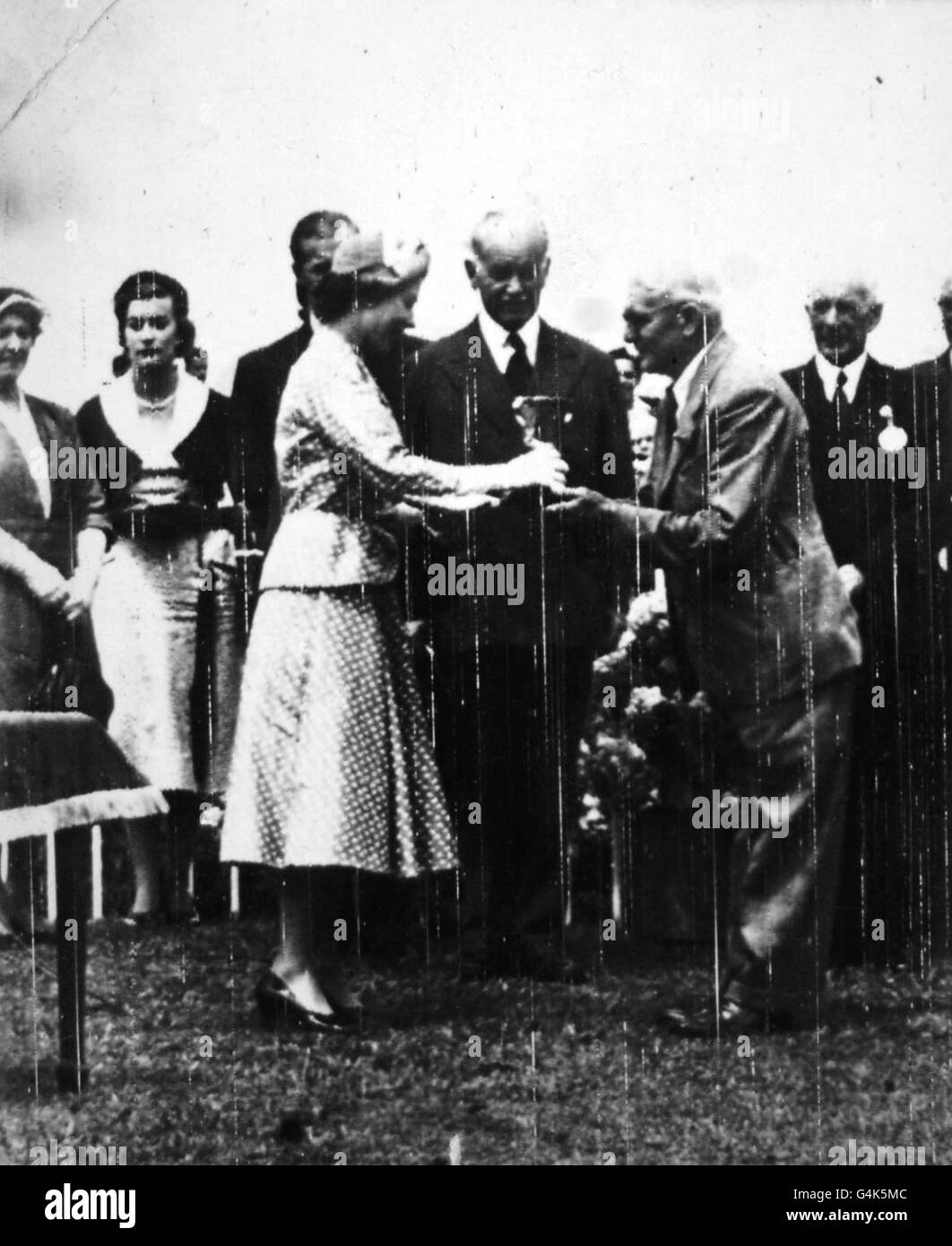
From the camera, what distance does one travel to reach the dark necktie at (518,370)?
13.4 feet

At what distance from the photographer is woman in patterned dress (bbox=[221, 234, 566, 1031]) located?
3994 mm

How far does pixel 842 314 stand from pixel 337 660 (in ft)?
5.43

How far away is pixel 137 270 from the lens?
13.6 feet

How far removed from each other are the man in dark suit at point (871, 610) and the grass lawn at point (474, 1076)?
0.22 meters

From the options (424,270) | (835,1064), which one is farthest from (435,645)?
(835,1064)

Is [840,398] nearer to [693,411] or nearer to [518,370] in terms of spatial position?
[693,411]

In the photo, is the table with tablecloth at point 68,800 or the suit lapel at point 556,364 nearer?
the table with tablecloth at point 68,800

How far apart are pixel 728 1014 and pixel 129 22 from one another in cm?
317

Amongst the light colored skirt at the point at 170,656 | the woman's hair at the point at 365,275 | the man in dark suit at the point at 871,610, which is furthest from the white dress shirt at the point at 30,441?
the man in dark suit at the point at 871,610

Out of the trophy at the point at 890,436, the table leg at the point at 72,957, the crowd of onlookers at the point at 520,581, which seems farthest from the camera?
the trophy at the point at 890,436

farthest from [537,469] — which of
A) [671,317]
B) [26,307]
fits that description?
[26,307]

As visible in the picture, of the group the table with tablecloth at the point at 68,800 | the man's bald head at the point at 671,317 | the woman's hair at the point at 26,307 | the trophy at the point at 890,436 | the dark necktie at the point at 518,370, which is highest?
the woman's hair at the point at 26,307

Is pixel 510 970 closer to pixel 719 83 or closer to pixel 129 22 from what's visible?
pixel 719 83

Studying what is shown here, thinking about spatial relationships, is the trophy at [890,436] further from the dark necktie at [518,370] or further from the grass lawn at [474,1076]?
the grass lawn at [474,1076]
